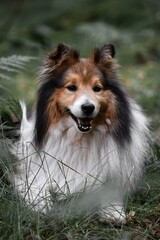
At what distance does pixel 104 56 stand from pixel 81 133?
676 millimetres

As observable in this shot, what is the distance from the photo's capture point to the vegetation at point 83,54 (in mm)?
5238

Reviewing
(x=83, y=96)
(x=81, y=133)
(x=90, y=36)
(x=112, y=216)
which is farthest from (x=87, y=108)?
(x=90, y=36)

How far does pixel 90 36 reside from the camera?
43.1 feet

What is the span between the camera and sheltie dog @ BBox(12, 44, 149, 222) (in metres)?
5.88

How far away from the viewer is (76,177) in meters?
5.97

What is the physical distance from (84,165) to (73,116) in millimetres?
439

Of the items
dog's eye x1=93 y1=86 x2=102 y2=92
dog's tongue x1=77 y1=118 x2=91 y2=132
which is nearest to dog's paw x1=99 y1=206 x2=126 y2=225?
dog's tongue x1=77 y1=118 x2=91 y2=132

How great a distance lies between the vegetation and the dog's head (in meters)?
0.41

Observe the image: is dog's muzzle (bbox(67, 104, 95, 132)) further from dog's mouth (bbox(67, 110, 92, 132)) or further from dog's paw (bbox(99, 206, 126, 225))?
dog's paw (bbox(99, 206, 126, 225))

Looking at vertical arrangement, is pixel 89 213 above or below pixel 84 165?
below

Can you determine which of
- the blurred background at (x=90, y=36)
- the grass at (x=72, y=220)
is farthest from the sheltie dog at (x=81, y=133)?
the blurred background at (x=90, y=36)

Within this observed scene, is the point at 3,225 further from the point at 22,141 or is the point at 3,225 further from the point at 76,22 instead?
the point at 76,22

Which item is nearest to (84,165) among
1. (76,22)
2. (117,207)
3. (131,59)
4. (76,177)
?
(76,177)

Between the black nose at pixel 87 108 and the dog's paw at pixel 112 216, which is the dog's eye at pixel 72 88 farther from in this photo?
the dog's paw at pixel 112 216
